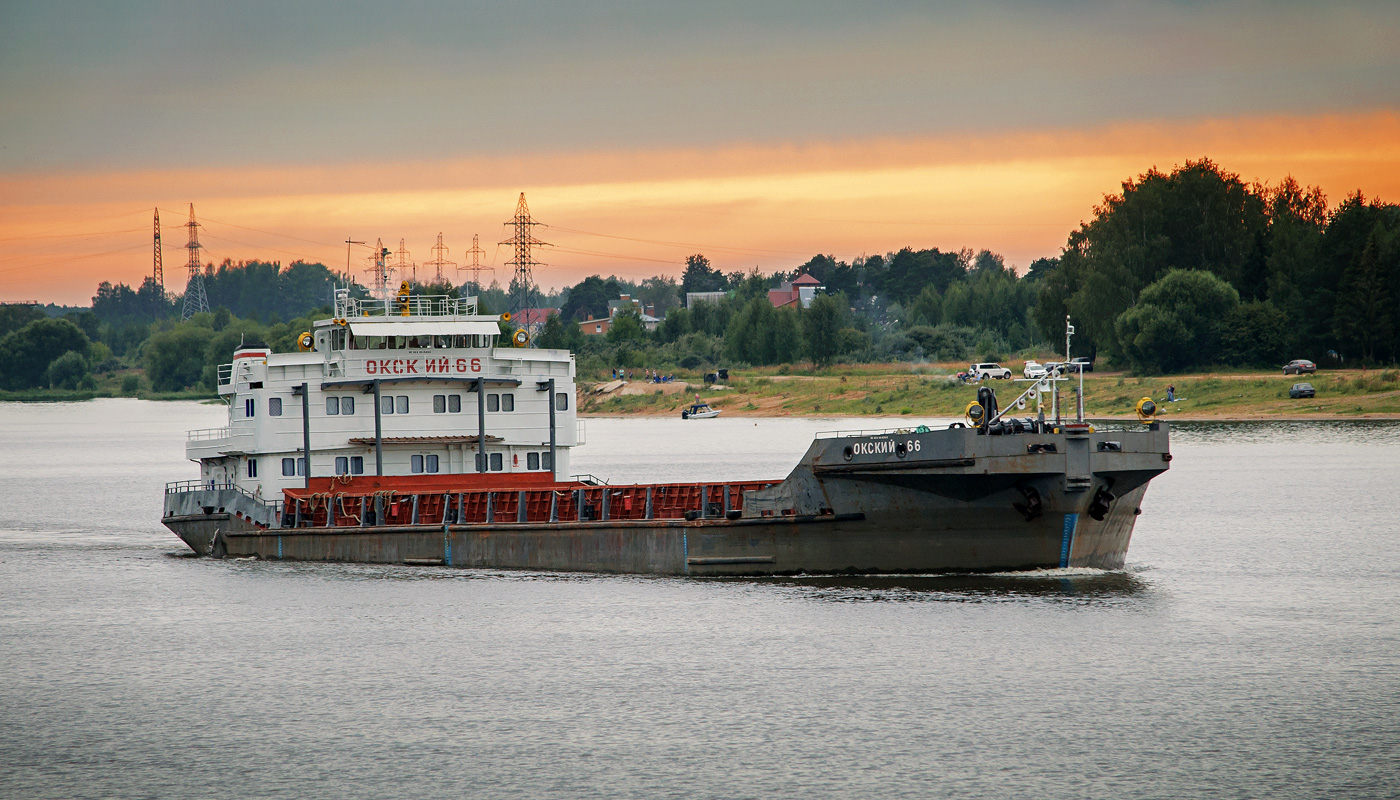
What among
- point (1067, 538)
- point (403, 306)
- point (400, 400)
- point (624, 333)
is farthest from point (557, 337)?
point (1067, 538)

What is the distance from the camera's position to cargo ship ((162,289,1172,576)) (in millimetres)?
29266

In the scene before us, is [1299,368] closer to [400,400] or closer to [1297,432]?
[1297,432]

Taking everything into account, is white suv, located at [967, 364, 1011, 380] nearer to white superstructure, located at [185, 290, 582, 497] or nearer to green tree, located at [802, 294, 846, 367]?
green tree, located at [802, 294, 846, 367]

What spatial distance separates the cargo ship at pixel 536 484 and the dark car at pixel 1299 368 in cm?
6812

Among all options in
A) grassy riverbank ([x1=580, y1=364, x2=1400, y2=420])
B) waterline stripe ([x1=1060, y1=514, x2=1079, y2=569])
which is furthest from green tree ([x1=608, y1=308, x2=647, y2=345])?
waterline stripe ([x1=1060, y1=514, x2=1079, y2=569])

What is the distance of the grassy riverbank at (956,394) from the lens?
8862 centimetres

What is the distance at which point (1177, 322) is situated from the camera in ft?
318

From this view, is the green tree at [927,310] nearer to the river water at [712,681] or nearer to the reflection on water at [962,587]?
the river water at [712,681]

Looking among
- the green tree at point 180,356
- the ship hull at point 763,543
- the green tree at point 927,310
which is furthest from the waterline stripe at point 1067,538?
the green tree at point 180,356

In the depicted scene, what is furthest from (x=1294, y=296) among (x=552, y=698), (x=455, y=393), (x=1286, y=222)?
(x=552, y=698)

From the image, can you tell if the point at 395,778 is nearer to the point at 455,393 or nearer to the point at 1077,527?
the point at 1077,527

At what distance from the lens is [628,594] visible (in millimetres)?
32062

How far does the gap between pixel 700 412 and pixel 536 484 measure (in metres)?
85.0

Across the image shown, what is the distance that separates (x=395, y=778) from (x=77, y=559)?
2787 centimetres
